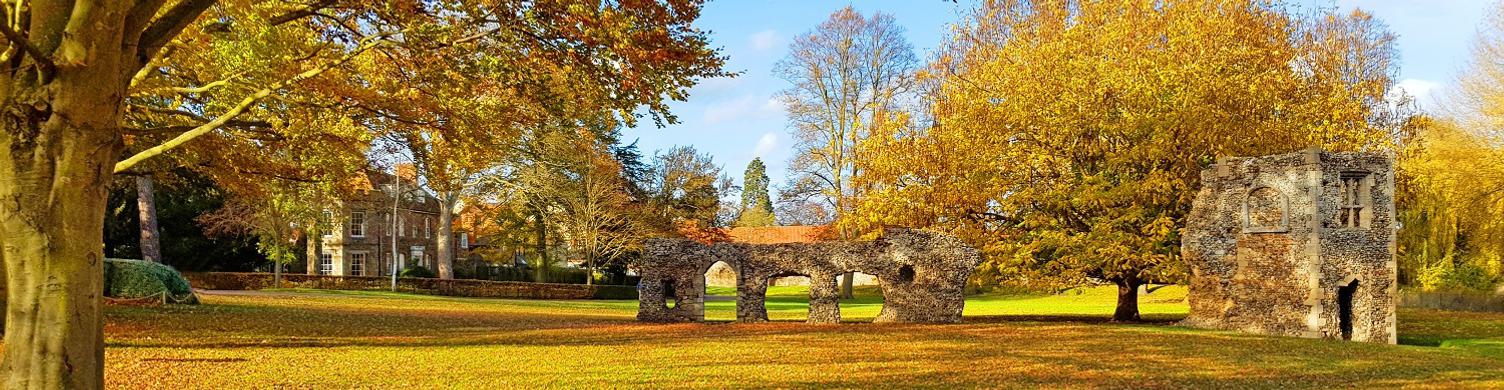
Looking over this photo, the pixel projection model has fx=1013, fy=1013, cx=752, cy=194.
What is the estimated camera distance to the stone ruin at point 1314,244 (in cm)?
2281

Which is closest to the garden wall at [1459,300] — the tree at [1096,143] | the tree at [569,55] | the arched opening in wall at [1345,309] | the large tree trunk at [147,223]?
the tree at [1096,143]

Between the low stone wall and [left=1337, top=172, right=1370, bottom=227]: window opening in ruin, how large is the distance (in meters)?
32.7

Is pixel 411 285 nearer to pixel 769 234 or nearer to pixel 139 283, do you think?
pixel 139 283

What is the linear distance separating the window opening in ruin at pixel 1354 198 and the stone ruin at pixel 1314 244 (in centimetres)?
2

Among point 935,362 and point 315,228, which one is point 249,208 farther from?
point 935,362

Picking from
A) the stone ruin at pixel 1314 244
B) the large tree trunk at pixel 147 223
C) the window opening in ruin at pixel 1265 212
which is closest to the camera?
the stone ruin at pixel 1314 244

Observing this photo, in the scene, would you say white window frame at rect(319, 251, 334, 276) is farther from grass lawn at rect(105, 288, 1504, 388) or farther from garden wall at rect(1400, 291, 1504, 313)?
garden wall at rect(1400, 291, 1504, 313)

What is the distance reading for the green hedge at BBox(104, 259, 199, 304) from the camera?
2539 cm

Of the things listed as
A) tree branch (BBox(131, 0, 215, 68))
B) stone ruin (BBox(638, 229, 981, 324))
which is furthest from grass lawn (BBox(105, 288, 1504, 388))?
tree branch (BBox(131, 0, 215, 68))

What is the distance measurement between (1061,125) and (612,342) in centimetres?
1406

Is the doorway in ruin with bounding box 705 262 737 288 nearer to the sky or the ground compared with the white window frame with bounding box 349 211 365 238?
nearer to the ground

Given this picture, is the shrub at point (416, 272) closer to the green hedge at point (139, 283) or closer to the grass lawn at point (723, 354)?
the green hedge at point (139, 283)

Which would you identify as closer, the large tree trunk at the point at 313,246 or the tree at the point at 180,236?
the large tree trunk at the point at 313,246

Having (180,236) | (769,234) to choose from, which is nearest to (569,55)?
(180,236)
